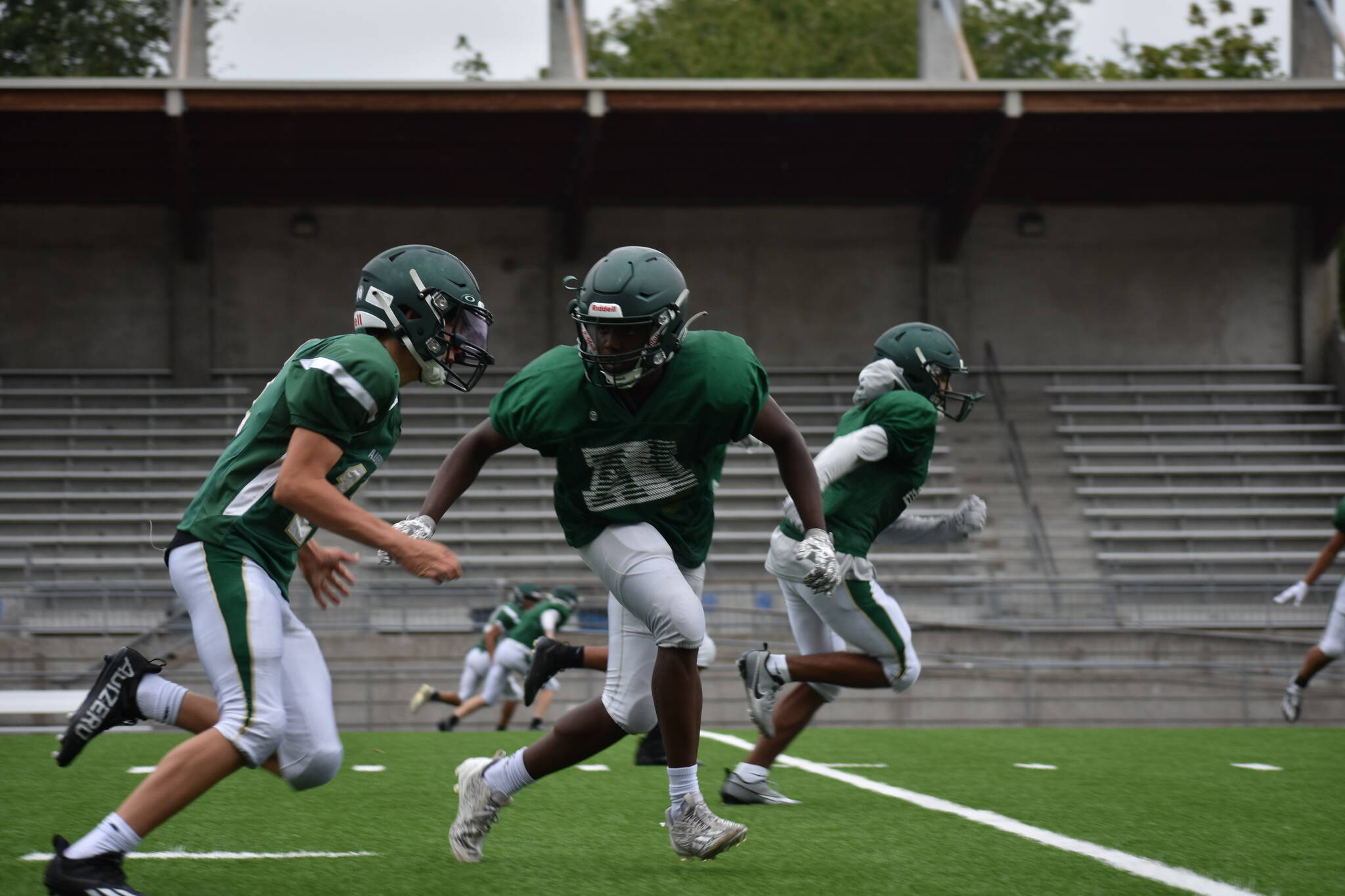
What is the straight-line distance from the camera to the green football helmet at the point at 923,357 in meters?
6.22

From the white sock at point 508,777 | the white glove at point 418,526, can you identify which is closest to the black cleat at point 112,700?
the white glove at point 418,526

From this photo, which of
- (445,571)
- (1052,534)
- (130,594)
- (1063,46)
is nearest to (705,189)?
(1052,534)

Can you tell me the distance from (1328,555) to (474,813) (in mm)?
8019

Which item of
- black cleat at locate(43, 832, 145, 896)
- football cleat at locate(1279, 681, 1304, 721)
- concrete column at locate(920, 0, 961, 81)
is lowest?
football cleat at locate(1279, 681, 1304, 721)

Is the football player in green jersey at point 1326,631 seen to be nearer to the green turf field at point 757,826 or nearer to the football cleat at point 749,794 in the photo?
the green turf field at point 757,826

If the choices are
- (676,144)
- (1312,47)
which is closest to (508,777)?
(676,144)

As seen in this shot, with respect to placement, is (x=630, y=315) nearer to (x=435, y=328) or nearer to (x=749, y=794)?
(x=435, y=328)

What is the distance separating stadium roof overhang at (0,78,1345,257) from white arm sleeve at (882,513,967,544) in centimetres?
1040

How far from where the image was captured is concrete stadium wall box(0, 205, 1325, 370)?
18.7 meters

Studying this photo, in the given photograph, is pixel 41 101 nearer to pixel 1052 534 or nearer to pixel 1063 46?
pixel 1052 534

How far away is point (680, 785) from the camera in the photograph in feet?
13.7

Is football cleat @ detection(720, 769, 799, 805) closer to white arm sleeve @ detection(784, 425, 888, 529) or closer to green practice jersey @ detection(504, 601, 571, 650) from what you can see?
white arm sleeve @ detection(784, 425, 888, 529)

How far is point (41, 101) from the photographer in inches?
624

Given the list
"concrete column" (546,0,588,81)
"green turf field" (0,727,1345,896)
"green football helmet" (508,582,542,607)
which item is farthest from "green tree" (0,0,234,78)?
"green turf field" (0,727,1345,896)
